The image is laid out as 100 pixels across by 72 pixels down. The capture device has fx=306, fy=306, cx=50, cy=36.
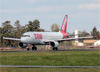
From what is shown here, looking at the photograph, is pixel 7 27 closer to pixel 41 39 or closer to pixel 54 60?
pixel 41 39

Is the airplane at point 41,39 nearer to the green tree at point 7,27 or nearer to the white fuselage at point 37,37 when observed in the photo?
the white fuselage at point 37,37

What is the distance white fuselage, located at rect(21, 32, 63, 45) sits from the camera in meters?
57.4

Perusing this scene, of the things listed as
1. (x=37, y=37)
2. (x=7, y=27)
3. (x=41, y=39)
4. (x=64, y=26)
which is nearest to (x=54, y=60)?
(x=37, y=37)

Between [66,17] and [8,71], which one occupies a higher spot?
[66,17]

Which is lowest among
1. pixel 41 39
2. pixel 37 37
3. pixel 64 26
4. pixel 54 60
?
pixel 54 60

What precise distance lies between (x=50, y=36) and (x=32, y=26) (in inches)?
2941

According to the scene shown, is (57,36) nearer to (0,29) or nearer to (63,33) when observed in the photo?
(63,33)

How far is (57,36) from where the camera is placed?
6656cm

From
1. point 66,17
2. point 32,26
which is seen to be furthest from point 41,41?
point 32,26

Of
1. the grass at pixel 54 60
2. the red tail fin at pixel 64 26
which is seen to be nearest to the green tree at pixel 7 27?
the red tail fin at pixel 64 26

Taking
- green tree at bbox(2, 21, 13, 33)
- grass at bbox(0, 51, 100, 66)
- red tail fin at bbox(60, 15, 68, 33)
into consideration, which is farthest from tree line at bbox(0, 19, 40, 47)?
grass at bbox(0, 51, 100, 66)

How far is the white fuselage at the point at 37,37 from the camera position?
57.4 meters

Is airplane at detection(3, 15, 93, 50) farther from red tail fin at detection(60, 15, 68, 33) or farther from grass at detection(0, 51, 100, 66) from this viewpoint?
grass at detection(0, 51, 100, 66)

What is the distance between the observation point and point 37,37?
196 ft
